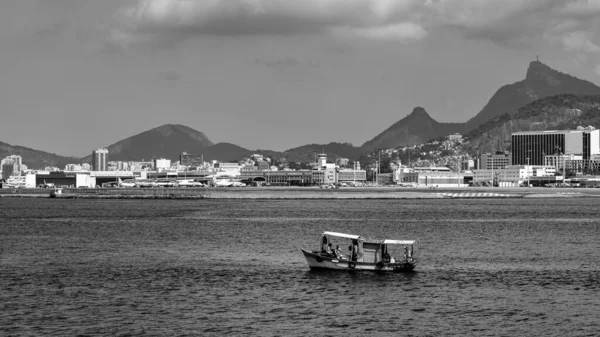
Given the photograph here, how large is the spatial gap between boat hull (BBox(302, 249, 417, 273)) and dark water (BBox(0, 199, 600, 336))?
2.83 ft

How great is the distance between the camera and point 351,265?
181ft

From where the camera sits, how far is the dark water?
39.0 metres

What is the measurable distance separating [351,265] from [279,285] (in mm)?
6935

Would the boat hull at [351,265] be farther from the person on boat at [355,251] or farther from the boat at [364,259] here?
the person on boat at [355,251]

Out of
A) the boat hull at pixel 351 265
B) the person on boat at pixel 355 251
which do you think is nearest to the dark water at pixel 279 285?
the boat hull at pixel 351 265

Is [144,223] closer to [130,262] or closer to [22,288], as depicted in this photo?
[130,262]

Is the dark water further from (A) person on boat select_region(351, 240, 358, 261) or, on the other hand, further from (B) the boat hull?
(A) person on boat select_region(351, 240, 358, 261)

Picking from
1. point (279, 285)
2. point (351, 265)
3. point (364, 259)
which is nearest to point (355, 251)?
point (364, 259)

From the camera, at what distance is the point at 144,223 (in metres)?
101

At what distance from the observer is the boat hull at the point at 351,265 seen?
54.8 metres

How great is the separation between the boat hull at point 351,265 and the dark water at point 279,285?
0.86 meters

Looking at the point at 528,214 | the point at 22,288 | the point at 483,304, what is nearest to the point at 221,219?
the point at 528,214

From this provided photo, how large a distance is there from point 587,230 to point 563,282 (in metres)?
41.0

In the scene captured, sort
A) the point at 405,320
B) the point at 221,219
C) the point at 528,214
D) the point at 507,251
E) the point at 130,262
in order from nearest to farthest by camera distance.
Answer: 1. the point at 405,320
2. the point at 130,262
3. the point at 507,251
4. the point at 221,219
5. the point at 528,214
